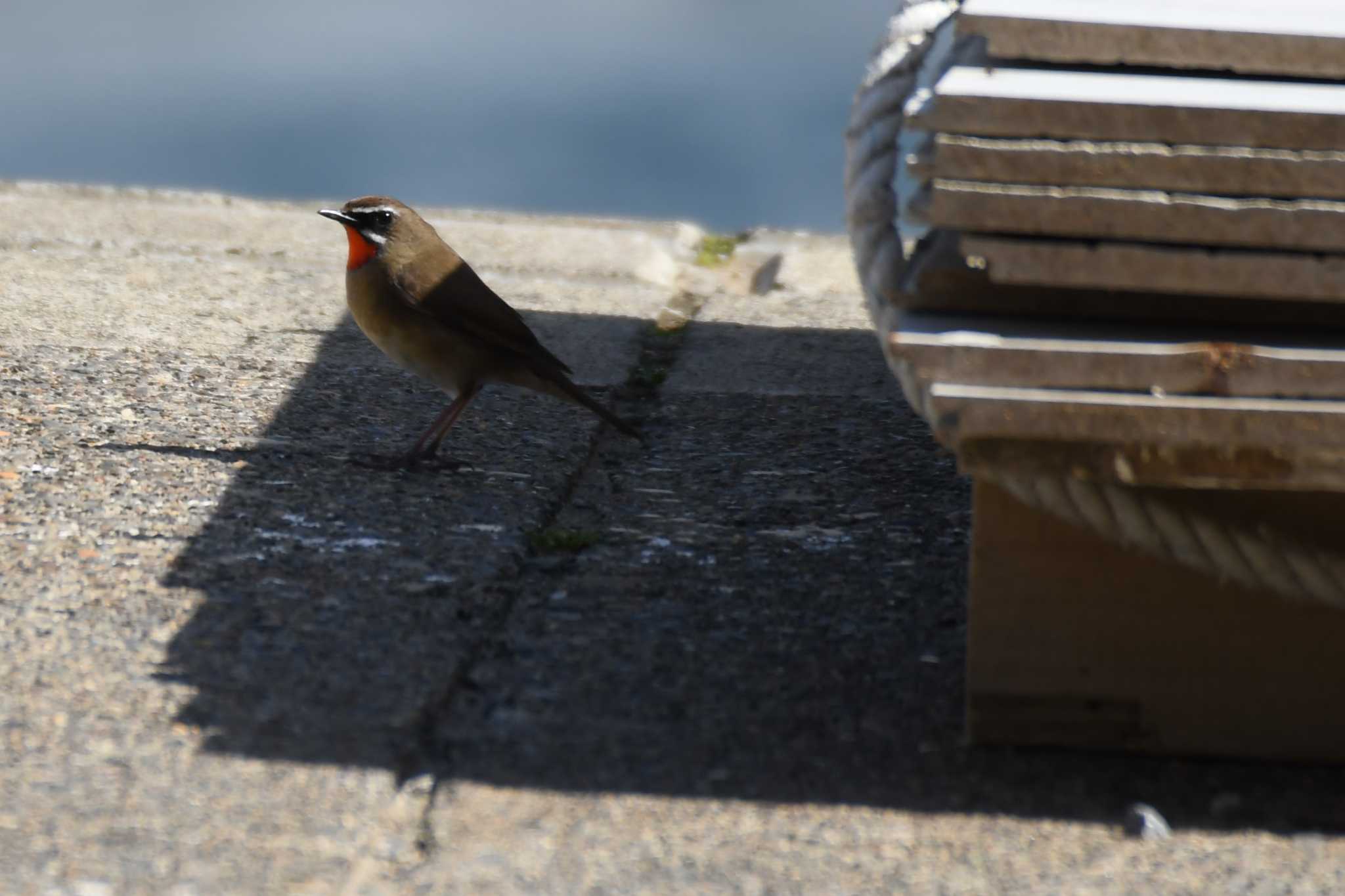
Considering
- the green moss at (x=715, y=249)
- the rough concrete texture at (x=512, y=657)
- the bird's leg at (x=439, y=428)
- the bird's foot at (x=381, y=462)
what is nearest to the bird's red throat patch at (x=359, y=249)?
the rough concrete texture at (x=512, y=657)

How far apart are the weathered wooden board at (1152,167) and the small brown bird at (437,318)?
6.30 ft

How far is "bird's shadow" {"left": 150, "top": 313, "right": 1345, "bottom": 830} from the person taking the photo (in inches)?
91.9

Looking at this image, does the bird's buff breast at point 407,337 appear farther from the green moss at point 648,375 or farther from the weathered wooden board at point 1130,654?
the weathered wooden board at point 1130,654

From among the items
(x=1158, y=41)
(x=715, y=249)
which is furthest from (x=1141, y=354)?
(x=715, y=249)

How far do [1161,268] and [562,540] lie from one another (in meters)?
1.41

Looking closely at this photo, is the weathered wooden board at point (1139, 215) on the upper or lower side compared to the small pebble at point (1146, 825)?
upper

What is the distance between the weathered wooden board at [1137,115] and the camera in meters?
2.14

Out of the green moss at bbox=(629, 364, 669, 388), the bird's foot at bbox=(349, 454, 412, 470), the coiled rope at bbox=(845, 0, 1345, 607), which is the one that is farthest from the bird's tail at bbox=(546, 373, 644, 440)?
the coiled rope at bbox=(845, 0, 1345, 607)

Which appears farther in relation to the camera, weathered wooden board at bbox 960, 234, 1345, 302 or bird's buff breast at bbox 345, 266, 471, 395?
bird's buff breast at bbox 345, 266, 471, 395

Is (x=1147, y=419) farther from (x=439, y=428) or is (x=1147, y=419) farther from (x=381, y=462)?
(x=439, y=428)

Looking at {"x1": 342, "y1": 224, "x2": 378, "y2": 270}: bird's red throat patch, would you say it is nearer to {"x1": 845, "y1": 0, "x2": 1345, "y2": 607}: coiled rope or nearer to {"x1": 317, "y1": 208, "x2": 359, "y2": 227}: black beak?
{"x1": 317, "y1": 208, "x2": 359, "y2": 227}: black beak

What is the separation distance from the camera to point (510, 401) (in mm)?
4590

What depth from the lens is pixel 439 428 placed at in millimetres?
3979

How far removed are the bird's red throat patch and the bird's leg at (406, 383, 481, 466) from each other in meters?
0.46
